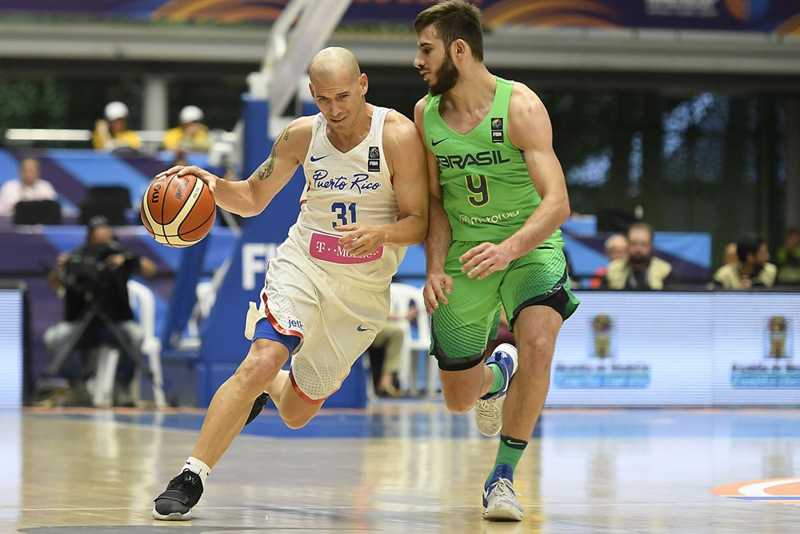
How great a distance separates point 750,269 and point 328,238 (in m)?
9.33

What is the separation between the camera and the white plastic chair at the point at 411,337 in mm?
14477

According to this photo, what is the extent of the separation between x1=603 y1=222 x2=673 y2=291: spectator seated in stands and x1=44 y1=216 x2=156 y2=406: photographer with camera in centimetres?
488

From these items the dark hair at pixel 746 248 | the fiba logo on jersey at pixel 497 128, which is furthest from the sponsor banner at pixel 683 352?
the fiba logo on jersey at pixel 497 128

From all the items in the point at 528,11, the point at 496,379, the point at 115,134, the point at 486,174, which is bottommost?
the point at 496,379

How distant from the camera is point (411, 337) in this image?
14.9m

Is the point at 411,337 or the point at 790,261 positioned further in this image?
the point at 790,261

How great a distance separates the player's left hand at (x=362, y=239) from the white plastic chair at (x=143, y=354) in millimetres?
7647

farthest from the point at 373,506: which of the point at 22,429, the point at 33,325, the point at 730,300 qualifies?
the point at 33,325

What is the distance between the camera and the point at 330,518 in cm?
555

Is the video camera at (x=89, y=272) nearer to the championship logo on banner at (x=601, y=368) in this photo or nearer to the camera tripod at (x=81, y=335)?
the camera tripod at (x=81, y=335)

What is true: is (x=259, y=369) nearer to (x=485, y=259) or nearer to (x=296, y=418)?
(x=296, y=418)

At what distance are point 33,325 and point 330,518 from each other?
30.7 ft

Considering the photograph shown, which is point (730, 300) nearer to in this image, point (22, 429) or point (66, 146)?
point (22, 429)

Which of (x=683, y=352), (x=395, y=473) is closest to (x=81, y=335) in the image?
(x=683, y=352)
